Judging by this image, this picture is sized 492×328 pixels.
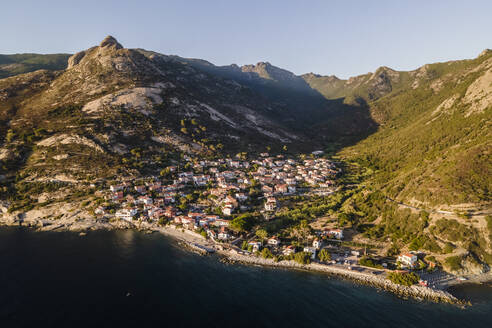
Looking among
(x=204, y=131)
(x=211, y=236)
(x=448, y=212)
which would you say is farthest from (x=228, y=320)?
(x=204, y=131)

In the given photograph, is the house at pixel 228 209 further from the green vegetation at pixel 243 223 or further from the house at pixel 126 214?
the house at pixel 126 214

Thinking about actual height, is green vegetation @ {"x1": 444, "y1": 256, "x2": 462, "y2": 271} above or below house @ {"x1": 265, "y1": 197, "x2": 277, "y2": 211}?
above

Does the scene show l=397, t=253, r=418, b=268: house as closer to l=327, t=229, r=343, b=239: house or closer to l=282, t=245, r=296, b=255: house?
l=327, t=229, r=343, b=239: house

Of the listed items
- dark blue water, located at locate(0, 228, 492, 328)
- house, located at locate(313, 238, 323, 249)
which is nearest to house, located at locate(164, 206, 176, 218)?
dark blue water, located at locate(0, 228, 492, 328)

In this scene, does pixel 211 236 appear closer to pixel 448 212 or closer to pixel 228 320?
pixel 228 320

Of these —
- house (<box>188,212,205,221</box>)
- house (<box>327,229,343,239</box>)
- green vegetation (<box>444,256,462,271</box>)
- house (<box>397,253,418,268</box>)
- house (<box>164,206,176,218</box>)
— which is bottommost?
house (<box>164,206,176,218</box>)

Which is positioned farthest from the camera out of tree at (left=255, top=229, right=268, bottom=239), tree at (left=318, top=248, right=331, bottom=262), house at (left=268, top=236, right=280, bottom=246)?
tree at (left=255, top=229, right=268, bottom=239)

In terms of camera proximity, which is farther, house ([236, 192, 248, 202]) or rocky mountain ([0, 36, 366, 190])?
rocky mountain ([0, 36, 366, 190])
